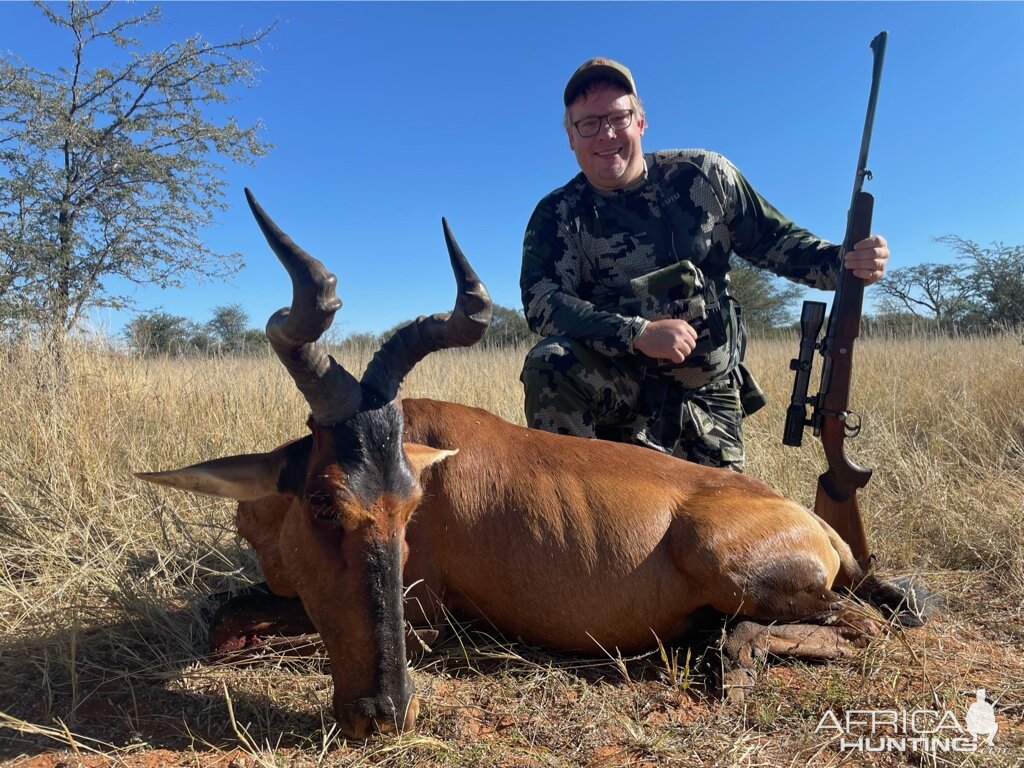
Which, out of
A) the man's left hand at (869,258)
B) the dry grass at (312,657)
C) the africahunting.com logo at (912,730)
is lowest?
the africahunting.com logo at (912,730)

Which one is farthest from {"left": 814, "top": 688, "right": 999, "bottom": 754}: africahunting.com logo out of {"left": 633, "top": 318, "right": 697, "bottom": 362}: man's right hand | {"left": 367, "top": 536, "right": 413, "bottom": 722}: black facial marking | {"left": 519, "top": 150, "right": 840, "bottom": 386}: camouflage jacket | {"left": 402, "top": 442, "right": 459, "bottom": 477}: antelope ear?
{"left": 519, "top": 150, "right": 840, "bottom": 386}: camouflage jacket

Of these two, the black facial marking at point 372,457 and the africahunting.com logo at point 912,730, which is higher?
the black facial marking at point 372,457

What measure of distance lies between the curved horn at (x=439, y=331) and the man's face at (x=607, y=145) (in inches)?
97.7

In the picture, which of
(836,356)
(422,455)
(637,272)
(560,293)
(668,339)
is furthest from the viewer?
(637,272)

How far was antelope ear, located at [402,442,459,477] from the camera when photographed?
272cm

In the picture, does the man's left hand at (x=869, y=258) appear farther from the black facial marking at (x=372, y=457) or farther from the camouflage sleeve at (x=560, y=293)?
the black facial marking at (x=372, y=457)

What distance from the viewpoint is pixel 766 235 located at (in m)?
4.79

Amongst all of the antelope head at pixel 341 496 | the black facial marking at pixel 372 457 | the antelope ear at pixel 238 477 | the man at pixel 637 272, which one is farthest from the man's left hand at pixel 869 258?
the antelope ear at pixel 238 477

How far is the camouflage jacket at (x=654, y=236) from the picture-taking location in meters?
4.64

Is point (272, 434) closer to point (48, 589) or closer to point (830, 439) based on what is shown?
point (48, 589)

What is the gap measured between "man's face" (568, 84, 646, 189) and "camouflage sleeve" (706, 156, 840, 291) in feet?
2.00

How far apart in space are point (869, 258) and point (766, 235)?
935 millimetres

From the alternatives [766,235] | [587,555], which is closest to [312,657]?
[587,555]

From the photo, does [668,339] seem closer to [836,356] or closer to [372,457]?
[836,356]
